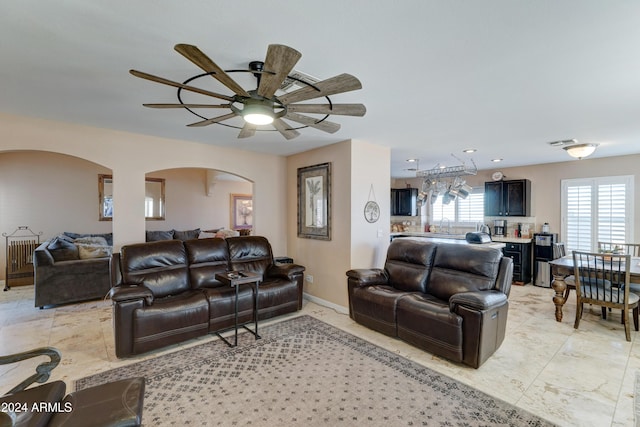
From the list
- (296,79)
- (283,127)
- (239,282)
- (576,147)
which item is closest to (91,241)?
(239,282)

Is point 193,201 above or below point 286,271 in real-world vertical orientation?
above

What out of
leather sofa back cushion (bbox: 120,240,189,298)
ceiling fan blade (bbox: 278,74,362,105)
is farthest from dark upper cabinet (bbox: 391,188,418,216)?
ceiling fan blade (bbox: 278,74,362,105)

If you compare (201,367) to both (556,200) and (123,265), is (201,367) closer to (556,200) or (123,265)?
(123,265)

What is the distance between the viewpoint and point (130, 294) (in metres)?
2.94

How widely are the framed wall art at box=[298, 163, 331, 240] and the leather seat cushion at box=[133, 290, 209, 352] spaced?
200cm

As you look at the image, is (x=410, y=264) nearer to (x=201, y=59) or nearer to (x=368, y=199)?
(x=368, y=199)

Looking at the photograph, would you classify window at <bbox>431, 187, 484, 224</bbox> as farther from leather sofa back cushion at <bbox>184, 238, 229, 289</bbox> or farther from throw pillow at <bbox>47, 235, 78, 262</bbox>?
throw pillow at <bbox>47, 235, 78, 262</bbox>

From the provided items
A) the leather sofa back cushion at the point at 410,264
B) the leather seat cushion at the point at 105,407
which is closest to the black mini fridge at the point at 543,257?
the leather sofa back cushion at the point at 410,264

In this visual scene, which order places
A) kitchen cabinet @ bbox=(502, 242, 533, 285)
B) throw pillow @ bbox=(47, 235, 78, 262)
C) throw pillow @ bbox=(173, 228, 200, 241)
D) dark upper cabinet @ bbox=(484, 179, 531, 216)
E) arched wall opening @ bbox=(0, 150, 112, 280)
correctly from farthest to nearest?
throw pillow @ bbox=(173, 228, 200, 241) < dark upper cabinet @ bbox=(484, 179, 531, 216) < kitchen cabinet @ bbox=(502, 242, 533, 285) < arched wall opening @ bbox=(0, 150, 112, 280) < throw pillow @ bbox=(47, 235, 78, 262)

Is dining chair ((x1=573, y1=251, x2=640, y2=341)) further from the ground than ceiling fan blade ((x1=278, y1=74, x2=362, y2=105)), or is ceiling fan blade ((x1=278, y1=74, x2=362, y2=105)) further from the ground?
ceiling fan blade ((x1=278, y1=74, x2=362, y2=105))

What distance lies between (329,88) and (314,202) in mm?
3129

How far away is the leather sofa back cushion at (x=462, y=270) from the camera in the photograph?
3307mm

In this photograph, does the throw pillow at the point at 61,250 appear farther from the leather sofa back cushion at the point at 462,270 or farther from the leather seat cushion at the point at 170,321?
the leather sofa back cushion at the point at 462,270

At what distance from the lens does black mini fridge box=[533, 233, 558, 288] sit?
5.85 m
